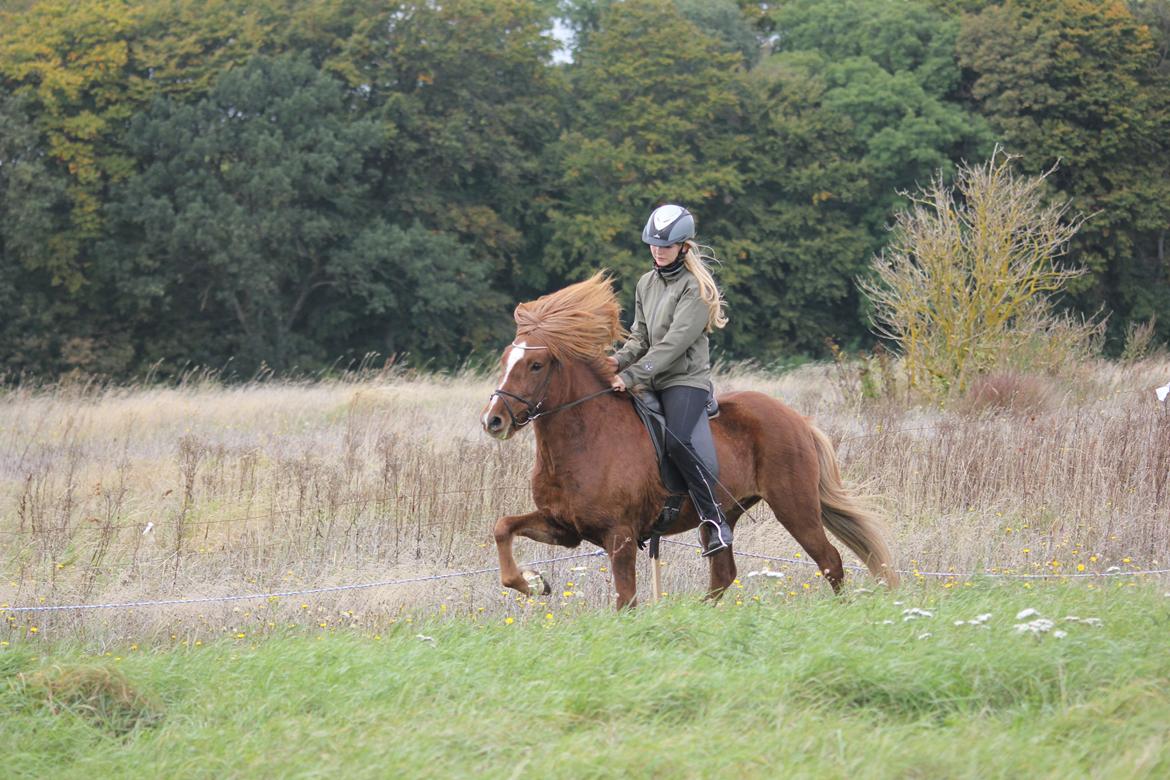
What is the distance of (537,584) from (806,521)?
198 centimetres

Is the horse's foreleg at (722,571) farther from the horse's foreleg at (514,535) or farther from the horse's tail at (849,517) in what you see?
the horse's foreleg at (514,535)

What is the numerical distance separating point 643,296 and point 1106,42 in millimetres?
39855

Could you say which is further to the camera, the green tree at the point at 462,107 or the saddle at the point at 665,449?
the green tree at the point at 462,107

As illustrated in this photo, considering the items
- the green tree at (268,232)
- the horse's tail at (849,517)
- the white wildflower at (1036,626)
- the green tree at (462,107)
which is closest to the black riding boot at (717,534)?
the horse's tail at (849,517)

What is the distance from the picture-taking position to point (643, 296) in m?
8.13

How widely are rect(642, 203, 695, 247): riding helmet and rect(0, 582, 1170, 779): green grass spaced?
234 cm

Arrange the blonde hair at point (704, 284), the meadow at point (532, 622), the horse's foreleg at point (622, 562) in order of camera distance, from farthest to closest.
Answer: the blonde hair at point (704, 284), the horse's foreleg at point (622, 562), the meadow at point (532, 622)

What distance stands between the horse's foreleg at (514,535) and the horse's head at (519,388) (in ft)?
1.85

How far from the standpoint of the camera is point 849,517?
A: 8.70 m

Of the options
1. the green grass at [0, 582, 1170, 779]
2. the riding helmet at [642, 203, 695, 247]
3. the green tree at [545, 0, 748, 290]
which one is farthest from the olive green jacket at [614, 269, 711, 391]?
the green tree at [545, 0, 748, 290]

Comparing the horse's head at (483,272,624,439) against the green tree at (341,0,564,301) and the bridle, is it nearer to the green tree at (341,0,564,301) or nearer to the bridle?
the bridle

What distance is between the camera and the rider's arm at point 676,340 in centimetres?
775

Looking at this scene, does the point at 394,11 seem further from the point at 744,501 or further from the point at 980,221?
the point at 744,501

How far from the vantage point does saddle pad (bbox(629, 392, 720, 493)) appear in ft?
25.8
